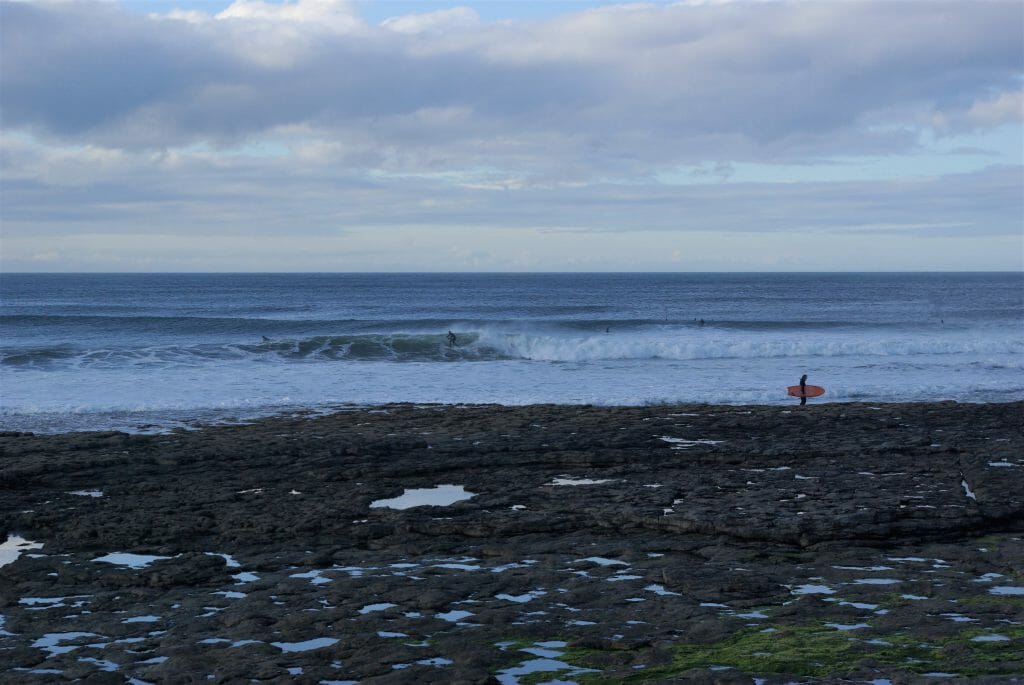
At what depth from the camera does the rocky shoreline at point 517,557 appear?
7375 mm

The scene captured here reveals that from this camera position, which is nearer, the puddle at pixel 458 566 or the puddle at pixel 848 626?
the puddle at pixel 848 626

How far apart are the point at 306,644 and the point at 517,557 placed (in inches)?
119

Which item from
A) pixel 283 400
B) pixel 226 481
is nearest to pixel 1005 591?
pixel 226 481

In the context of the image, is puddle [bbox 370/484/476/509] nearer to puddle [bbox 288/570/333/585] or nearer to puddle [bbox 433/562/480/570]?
puddle [bbox 433/562/480/570]

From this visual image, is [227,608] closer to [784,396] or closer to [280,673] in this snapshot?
[280,673]

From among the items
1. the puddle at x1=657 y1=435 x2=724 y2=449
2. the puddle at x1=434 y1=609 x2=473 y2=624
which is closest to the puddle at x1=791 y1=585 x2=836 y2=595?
the puddle at x1=434 y1=609 x2=473 y2=624

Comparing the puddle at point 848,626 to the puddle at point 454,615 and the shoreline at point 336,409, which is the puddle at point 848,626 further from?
the shoreline at point 336,409

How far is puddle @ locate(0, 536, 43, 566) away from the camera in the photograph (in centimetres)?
1061

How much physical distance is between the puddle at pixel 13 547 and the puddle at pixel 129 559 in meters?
0.93

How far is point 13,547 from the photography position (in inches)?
436

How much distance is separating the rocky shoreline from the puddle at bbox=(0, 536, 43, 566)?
59mm

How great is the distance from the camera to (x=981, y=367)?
31578mm

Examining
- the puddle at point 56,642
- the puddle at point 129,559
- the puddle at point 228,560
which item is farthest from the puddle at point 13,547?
the puddle at point 56,642

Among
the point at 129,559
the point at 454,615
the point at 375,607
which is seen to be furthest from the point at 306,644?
the point at 129,559
